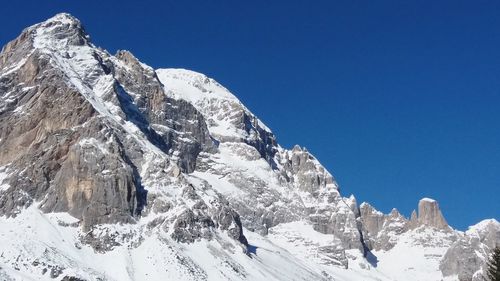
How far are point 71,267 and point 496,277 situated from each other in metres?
142

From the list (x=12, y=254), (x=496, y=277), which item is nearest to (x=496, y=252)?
(x=496, y=277)

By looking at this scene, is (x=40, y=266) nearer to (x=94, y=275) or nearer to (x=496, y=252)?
(x=94, y=275)

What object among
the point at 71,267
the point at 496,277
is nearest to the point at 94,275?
the point at 71,267

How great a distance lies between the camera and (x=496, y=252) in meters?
70.0

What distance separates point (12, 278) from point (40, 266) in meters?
12.7

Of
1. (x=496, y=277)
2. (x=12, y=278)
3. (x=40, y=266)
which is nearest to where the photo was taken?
(x=496, y=277)

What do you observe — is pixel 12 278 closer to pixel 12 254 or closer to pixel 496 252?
pixel 12 254

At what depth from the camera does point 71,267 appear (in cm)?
19762

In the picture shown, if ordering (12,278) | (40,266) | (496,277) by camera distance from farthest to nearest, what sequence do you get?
(40,266), (12,278), (496,277)

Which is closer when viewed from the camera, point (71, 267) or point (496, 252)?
point (496, 252)

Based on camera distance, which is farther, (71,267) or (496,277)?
(71,267)

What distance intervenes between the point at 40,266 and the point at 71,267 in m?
7.14

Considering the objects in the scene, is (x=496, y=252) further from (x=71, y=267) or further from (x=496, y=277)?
(x=71, y=267)

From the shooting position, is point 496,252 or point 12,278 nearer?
point 496,252
